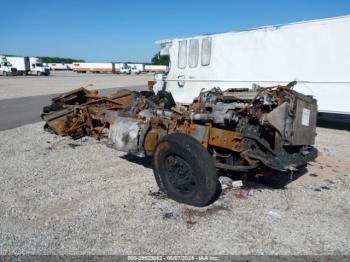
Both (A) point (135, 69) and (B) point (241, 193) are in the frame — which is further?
(A) point (135, 69)

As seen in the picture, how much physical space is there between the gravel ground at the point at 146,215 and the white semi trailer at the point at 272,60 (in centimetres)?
343

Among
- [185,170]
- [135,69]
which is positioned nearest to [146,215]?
[185,170]

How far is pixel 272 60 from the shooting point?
9719mm

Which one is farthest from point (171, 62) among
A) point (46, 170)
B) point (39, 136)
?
point (46, 170)

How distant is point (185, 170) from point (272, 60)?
661 centimetres

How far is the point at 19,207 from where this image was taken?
4254 millimetres

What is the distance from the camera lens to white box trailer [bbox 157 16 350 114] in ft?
28.0

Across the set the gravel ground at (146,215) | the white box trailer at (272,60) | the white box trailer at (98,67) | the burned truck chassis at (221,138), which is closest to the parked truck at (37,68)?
the white box trailer at (98,67)

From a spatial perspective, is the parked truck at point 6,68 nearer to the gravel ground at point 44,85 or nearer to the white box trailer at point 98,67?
the gravel ground at point 44,85

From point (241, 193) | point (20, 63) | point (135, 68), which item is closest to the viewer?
point (241, 193)

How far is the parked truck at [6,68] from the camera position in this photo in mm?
48006

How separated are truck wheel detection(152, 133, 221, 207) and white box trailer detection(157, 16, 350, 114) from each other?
565 cm

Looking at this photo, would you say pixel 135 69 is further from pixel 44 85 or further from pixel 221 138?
pixel 221 138

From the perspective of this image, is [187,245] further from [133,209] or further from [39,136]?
[39,136]
